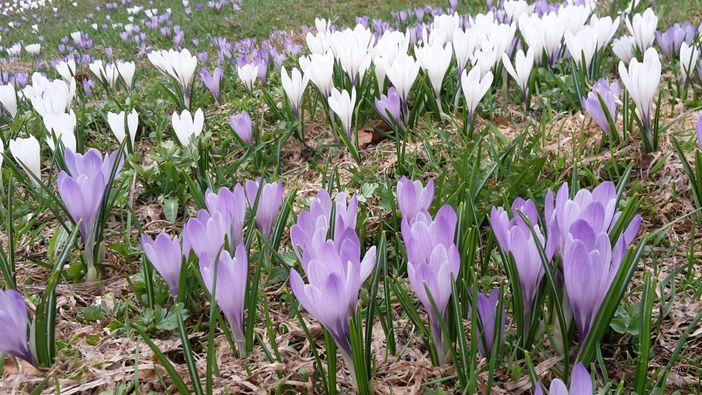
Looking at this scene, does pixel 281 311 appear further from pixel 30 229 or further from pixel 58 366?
pixel 30 229

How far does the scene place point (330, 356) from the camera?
43.6 inches

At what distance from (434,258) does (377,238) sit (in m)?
0.87

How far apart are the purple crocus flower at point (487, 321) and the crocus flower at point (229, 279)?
0.48 metres

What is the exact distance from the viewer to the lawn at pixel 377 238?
3.66 feet

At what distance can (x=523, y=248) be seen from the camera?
1.13 m

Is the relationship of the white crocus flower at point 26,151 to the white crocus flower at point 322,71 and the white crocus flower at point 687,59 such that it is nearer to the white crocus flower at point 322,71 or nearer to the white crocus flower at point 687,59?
the white crocus flower at point 322,71

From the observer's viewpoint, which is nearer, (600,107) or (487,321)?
(487,321)

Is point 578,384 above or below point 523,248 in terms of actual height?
below

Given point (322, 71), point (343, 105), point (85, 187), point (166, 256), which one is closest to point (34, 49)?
point (322, 71)

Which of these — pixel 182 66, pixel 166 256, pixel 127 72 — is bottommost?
pixel 166 256

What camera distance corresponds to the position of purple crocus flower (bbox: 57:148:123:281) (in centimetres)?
157

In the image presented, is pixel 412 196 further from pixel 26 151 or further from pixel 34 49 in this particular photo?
pixel 34 49

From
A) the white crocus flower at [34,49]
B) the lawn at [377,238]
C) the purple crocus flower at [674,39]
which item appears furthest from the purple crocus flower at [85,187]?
the white crocus flower at [34,49]

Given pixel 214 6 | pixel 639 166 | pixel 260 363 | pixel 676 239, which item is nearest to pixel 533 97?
pixel 639 166
